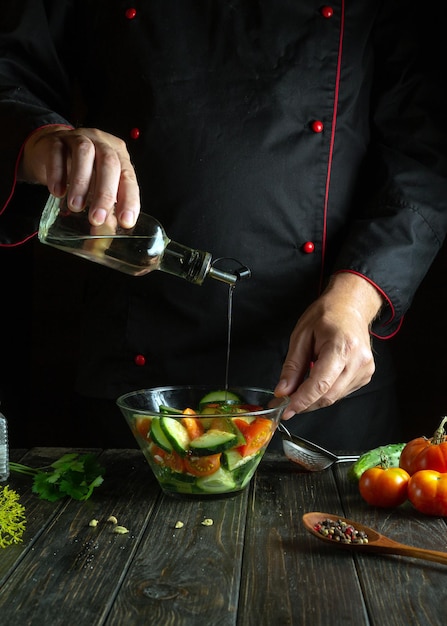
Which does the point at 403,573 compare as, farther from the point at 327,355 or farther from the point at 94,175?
the point at 94,175

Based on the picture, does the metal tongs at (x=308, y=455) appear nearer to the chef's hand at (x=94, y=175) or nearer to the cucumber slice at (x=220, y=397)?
the cucumber slice at (x=220, y=397)

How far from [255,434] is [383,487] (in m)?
0.20

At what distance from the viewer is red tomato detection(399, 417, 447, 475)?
1.29m

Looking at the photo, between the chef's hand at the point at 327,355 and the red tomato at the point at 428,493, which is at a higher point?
the chef's hand at the point at 327,355

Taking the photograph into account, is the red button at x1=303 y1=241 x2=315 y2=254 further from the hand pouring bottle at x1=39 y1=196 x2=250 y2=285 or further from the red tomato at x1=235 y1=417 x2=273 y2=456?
the red tomato at x1=235 y1=417 x2=273 y2=456

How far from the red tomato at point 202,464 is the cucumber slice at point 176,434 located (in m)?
0.02

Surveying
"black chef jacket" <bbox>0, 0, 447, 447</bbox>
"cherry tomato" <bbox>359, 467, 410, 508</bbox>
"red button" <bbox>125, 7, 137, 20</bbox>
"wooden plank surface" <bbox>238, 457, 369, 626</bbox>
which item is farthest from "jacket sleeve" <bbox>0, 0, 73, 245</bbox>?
"cherry tomato" <bbox>359, 467, 410, 508</bbox>

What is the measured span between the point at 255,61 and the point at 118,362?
64 centimetres

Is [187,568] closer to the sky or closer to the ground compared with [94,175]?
closer to the ground

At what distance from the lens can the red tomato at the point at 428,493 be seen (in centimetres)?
118

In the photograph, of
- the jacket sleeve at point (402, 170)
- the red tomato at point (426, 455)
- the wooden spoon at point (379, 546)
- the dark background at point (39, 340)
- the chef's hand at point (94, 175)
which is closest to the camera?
the wooden spoon at point (379, 546)

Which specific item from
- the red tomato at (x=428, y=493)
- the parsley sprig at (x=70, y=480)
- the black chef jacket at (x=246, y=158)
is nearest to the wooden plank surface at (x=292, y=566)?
the red tomato at (x=428, y=493)

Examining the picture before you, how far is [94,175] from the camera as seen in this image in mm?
1220

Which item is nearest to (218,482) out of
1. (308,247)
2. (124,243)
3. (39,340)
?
(124,243)
